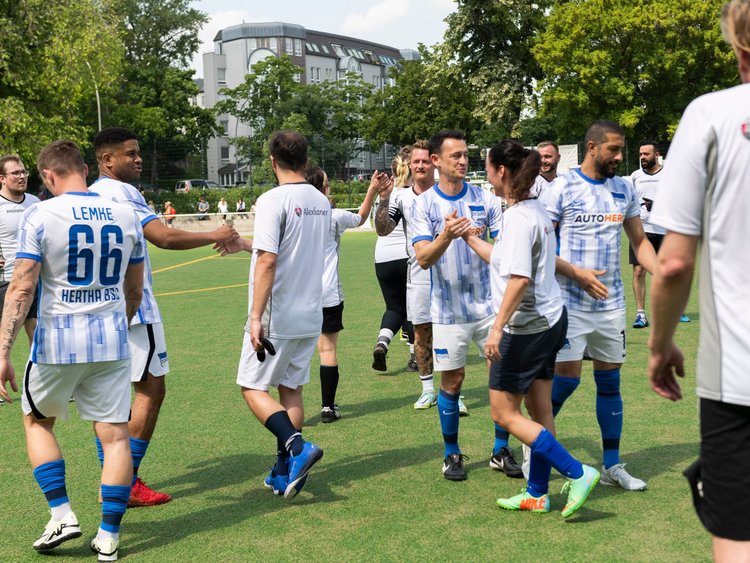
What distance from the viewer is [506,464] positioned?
5.68m

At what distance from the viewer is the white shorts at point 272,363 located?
5.32 m

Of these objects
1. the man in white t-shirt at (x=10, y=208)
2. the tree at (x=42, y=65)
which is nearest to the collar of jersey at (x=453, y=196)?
the man in white t-shirt at (x=10, y=208)

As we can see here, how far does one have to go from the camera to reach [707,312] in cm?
265

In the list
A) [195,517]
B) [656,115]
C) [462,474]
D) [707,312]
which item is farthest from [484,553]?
[656,115]

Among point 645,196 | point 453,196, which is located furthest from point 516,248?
point 645,196

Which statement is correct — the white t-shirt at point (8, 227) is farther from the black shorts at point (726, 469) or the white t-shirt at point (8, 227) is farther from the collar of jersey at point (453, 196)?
the black shorts at point (726, 469)

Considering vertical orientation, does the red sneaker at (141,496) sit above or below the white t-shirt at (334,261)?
below

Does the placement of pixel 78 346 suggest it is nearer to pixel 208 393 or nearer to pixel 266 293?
pixel 266 293

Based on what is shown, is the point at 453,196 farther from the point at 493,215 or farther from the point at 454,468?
the point at 454,468

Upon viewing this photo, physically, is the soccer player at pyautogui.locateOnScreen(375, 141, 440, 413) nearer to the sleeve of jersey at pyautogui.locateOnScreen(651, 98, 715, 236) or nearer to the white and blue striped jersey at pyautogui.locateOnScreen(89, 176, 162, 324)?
the white and blue striped jersey at pyautogui.locateOnScreen(89, 176, 162, 324)

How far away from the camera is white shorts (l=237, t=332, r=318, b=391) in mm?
5324

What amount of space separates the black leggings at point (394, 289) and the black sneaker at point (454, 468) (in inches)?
131

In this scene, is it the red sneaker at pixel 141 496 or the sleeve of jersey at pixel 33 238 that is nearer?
the sleeve of jersey at pixel 33 238

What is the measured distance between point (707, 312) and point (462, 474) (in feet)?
10.5
